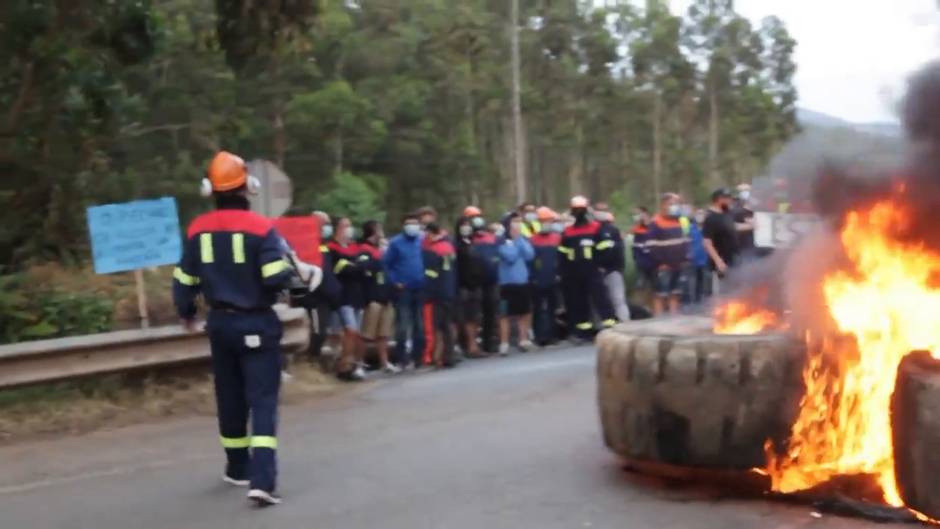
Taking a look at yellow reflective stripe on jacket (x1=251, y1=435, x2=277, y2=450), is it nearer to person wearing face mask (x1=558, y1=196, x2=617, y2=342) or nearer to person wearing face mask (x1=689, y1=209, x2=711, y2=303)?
person wearing face mask (x1=558, y1=196, x2=617, y2=342)

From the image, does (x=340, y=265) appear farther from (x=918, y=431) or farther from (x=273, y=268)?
(x=918, y=431)

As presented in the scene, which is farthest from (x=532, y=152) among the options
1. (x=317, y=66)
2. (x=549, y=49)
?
(x=317, y=66)

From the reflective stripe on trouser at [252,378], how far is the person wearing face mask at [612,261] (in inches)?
365

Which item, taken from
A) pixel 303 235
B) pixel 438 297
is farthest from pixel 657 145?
pixel 303 235

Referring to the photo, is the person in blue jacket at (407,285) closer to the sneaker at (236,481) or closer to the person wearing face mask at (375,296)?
the person wearing face mask at (375,296)

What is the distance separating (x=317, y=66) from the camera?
135 feet

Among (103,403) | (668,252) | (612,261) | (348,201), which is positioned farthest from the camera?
(348,201)

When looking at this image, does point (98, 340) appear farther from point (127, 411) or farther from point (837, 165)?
point (837, 165)

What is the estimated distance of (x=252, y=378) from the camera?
657 centimetres

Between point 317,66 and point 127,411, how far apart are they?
32.4 meters

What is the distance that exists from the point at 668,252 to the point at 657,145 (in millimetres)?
46889

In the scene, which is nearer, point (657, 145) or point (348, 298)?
point (348, 298)

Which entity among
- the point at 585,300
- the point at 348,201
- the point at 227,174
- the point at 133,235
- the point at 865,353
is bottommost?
Result: the point at 585,300

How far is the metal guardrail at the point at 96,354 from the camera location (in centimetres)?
916
